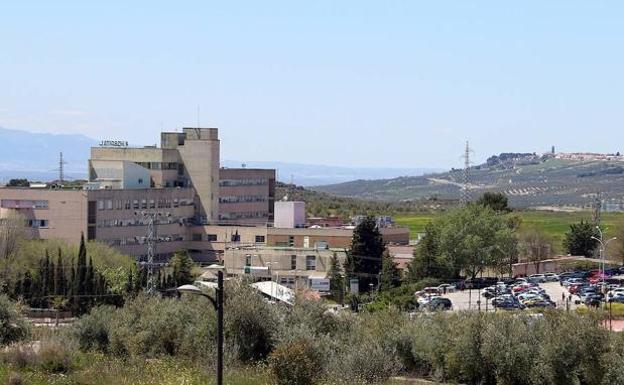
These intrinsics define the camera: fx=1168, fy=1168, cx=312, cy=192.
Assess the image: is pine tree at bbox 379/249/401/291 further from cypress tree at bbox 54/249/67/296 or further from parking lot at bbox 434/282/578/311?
cypress tree at bbox 54/249/67/296

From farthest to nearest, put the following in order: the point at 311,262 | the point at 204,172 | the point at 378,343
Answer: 1. the point at 204,172
2. the point at 311,262
3. the point at 378,343

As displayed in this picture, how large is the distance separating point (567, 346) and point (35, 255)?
3907 centimetres

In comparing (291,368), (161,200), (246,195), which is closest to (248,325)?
(291,368)

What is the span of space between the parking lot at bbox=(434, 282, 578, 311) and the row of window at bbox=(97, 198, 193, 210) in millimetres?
26156

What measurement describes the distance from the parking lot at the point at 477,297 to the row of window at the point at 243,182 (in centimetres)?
3269

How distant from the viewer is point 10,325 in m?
43.6

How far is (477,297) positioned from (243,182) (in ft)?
128

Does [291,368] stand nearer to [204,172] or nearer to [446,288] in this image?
[446,288]

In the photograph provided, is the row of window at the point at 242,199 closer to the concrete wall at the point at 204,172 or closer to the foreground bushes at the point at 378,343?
the concrete wall at the point at 204,172

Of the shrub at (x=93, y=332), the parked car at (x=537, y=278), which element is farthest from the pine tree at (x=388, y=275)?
the shrub at (x=93, y=332)

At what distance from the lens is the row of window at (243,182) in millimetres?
97375

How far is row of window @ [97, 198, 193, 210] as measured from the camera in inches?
3185

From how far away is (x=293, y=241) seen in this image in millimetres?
86188

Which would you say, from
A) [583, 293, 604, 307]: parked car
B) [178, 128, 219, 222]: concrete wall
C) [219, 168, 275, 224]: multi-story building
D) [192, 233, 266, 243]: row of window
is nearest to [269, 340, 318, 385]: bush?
Answer: [583, 293, 604, 307]: parked car
